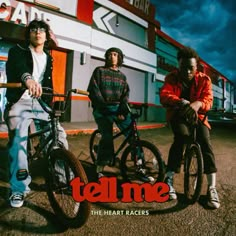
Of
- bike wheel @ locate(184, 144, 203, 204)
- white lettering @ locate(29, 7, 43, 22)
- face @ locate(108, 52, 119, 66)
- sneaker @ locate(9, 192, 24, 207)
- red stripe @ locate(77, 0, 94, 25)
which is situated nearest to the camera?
sneaker @ locate(9, 192, 24, 207)

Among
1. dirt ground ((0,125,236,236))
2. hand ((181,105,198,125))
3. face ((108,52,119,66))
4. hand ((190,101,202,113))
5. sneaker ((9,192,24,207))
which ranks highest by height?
face ((108,52,119,66))

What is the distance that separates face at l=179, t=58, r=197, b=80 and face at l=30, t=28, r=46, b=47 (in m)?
1.57

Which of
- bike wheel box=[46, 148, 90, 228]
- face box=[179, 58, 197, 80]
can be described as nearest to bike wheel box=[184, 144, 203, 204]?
face box=[179, 58, 197, 80]

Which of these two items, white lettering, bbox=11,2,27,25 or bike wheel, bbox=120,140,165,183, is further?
white lettering, bbox=11,2,27,25

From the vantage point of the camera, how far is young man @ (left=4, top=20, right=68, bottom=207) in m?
2.03

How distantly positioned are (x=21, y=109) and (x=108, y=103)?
3.59ft

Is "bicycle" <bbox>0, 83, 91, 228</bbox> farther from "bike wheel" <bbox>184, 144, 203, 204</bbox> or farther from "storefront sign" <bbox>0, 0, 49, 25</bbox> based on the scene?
"storefront sign" <bbox>0, 0, 49, 25</bbox>

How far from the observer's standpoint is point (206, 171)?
2.31 metres

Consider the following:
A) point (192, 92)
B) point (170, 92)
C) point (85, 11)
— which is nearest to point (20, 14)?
point (85, 11)

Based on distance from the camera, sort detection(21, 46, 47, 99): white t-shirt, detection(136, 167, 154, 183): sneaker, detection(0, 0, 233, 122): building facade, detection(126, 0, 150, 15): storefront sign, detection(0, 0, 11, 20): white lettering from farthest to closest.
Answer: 1. detection(126, 0, 150, 15): storefront sign
2. detection(0, 0, 233, 122): building facade
3. detection(0, 0, 11, 20): white lettering
4. detection(136, 167, 154, 183): sneaker
5. detection(21, 46, 47, 99): white t-shirt

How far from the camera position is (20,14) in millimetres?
7359

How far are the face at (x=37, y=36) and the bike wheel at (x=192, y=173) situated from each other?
198 cm

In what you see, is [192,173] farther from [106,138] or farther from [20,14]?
[20,14]

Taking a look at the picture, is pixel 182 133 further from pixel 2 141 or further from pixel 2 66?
pixel 2 66
